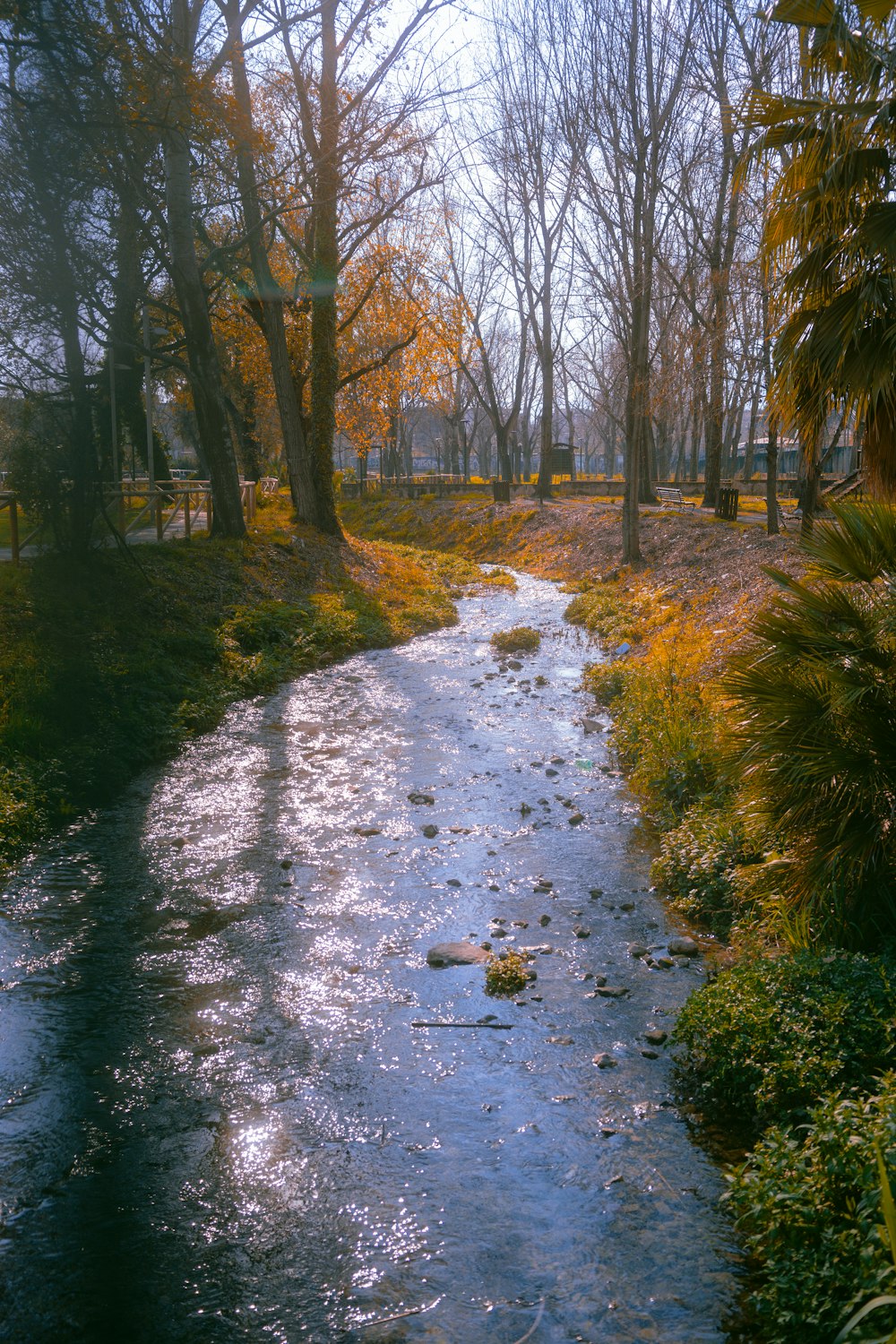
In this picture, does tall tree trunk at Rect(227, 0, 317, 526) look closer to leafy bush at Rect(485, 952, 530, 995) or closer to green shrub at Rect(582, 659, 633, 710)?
green shrub at Rect(582, 659, 633, 710)

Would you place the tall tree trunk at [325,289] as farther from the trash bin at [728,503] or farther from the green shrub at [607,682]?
the green shrub at [607,682]

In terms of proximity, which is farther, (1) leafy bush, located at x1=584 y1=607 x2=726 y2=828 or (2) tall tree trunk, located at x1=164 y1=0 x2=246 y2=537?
(2) tall tree trunk, located at x1=164 y1=0 x2=246 y2=537

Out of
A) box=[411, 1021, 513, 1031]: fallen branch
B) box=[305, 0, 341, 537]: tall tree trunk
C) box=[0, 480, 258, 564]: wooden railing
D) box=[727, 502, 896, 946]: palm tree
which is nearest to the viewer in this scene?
box=[727, 502, 896, 946]: palm tree

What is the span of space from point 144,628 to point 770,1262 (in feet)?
37.1

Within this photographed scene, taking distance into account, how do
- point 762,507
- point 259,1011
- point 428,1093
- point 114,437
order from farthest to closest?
point 762,507 → point 114,437 → point 259,1011 → point 428,1093

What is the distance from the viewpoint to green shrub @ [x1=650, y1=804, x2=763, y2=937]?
7113mm

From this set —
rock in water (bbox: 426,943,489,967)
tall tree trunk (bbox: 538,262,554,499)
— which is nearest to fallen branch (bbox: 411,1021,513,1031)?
rock in water (bbox: 426,943,489,967)

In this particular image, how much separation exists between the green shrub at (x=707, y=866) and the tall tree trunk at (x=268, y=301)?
14256mm

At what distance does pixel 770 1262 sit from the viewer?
375 cm

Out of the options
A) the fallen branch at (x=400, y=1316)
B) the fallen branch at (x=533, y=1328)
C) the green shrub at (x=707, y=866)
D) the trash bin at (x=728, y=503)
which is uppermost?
the trash bin at (x=728, y=503)

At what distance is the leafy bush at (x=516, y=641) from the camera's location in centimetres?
1758

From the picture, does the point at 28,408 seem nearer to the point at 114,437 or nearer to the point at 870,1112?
the point at 114,437

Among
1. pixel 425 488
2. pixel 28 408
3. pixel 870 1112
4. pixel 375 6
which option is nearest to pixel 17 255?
pixel 28 408

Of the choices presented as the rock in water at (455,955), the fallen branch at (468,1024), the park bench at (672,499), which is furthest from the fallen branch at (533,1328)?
the park bench at (672,499)
